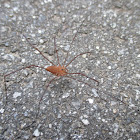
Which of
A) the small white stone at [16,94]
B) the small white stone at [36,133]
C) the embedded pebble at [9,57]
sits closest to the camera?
the small white stone at [36,133]

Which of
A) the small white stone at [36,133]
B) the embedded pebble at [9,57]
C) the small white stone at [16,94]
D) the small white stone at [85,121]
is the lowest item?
the small white stone at [36,133]

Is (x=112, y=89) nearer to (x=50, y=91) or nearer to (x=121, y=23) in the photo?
(x=50, y=91)

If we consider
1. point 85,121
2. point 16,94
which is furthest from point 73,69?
point 16,94

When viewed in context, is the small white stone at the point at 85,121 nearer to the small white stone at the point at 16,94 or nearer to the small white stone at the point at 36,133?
the small white stone at the point at 36,133

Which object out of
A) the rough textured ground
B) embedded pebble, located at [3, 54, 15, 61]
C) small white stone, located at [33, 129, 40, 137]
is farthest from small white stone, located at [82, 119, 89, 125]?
embedded pebble, located at [3, 54, 15, 61]

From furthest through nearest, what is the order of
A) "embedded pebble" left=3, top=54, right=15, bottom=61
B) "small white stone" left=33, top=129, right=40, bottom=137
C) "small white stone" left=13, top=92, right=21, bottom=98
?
1. "embedded pebble" left=3, top=54, right=15, bottom=61
2. "small white stone" left=13, top=92, right=21, bottom=98
3. "small white stone" left=33, top=129, right=40, bottom=137

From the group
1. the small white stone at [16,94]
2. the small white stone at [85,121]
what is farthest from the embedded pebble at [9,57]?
the small white stone at [85,121]

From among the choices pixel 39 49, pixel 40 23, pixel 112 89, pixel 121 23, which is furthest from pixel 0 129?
pixel 121 23

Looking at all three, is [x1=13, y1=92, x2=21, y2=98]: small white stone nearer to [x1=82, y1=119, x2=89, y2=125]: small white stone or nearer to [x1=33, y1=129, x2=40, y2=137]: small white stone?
[x1=33, y1=129, x2=40, y2=137]: small white stone
